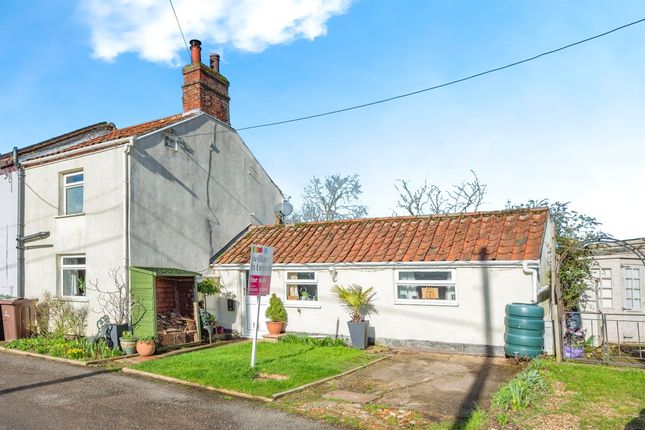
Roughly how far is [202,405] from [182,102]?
12226 mm

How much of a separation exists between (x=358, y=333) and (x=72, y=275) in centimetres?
962

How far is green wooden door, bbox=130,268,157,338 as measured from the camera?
13.0 m

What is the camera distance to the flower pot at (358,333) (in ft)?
42.3

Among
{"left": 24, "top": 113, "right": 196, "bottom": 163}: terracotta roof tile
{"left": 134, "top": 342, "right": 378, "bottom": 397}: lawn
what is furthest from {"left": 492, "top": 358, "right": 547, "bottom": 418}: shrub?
{"left": 24, "top": 113, "right": 196, "bottom": 163}: terracotta roof tile

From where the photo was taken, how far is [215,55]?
17906 millimetres

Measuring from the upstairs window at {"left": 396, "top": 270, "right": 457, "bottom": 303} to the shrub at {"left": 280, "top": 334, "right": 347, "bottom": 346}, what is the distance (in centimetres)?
214

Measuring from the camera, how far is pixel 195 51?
16.7 metres

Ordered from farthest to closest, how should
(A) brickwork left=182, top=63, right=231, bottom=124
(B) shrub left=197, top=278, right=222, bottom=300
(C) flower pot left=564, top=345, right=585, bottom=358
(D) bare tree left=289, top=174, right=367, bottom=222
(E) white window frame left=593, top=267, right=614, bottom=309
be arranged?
(D) bare tree left=289, top=174, right=367, bottom=222, (E) white window frame left=593, top=267, right=614, bottom=309, (A) brickwork left=182, top=63, right=231, bottom=124, (B) shrub left=197, top=278, right=222, bottom=300, (C) flower pot left=564, top=345, right=585, bottom=358

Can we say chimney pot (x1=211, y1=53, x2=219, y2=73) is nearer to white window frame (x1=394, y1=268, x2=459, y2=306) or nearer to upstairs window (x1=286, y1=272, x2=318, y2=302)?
upstairs window (x1=286, y1=272, x2=318, y2=302)

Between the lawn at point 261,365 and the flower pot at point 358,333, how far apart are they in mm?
365

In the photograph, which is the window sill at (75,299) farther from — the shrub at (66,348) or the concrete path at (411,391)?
the concrete path at (411,391)

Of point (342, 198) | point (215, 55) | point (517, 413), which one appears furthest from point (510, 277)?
point (342, 198)

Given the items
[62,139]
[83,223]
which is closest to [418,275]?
[83,223]

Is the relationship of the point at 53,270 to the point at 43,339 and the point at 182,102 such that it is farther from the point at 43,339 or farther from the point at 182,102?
the point at 182,102
